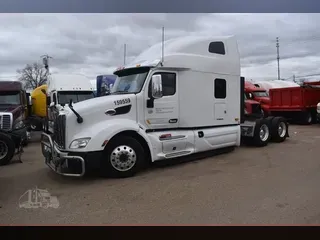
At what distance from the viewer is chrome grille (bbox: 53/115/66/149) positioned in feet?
19.6

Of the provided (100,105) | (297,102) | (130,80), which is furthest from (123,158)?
(297,102)

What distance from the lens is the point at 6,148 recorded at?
26.1 feet

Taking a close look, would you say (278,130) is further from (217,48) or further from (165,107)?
(165,107)

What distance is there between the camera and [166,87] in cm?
706

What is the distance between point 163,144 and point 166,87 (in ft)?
4.27

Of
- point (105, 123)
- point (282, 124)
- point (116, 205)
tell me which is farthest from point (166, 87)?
point (282, 124)

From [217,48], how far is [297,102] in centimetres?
1066

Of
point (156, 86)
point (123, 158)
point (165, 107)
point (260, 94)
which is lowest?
point (123, 158)

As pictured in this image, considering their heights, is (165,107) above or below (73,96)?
below

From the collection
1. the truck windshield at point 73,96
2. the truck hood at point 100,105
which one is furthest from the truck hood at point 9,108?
the truck hood at point 100,105

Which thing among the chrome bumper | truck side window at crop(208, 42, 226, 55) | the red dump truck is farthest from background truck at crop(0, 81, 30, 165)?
the red dump truck

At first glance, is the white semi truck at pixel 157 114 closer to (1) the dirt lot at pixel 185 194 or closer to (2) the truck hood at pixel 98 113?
(2) the truck hood at pixel 98 113

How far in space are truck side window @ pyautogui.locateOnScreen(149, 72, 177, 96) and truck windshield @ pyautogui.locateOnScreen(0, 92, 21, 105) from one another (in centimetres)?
737

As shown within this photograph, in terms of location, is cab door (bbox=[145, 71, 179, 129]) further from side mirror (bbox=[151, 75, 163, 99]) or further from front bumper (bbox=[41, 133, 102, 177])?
front bumper (bbox=[41, 133, 102, 177])
